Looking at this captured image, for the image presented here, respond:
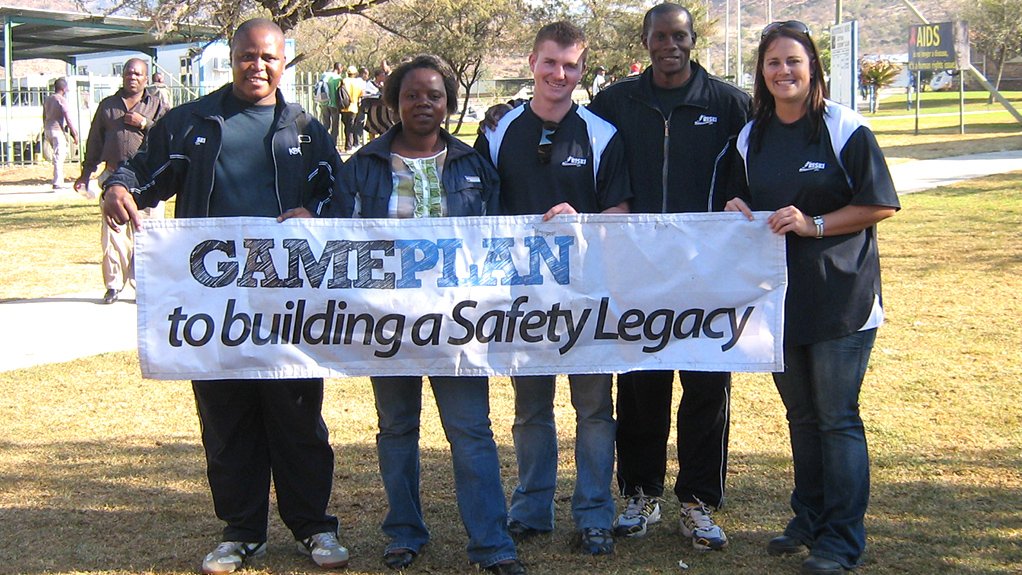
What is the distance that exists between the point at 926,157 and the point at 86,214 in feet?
53.9

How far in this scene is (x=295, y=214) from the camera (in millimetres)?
4578

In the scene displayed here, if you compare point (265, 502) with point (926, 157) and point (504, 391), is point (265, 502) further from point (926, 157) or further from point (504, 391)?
point (926, 157)

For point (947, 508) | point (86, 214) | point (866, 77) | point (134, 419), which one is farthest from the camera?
point (866, 77)

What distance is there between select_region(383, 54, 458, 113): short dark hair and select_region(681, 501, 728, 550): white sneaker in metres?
1.95

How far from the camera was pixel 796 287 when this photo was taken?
174 inches

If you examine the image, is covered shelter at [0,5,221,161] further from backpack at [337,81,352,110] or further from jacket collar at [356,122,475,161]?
jacket collar at [356,122,475,161]

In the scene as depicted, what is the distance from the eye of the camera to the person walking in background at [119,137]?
10.3 metres

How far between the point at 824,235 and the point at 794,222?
4.8 inches

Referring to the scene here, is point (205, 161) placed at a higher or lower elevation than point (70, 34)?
lower

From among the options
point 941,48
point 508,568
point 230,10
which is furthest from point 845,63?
point 941,48

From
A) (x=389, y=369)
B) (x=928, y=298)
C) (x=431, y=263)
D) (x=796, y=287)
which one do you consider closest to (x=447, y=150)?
(x=431, y=263)

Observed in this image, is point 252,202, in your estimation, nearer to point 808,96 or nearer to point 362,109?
point 808,96

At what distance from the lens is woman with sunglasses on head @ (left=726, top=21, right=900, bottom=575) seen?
4.25 m

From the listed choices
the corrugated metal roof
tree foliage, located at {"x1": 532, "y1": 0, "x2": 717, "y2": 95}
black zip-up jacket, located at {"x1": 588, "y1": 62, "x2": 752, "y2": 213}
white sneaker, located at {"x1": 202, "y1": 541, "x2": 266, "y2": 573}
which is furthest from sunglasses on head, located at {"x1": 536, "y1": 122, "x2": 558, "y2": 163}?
tree foliage, located at {"x1": 532, "y1": 0, "x2": 717, "y2": 95}
